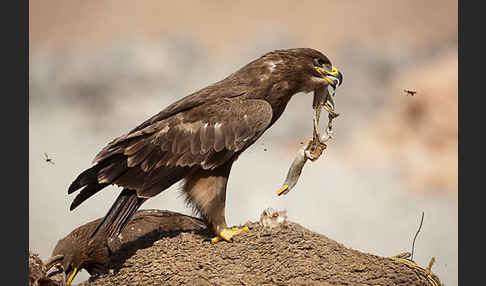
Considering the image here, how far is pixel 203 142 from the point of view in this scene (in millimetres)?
5301

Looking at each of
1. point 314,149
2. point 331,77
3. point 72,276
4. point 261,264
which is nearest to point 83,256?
point 72,276

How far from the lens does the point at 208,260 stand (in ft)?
16.9

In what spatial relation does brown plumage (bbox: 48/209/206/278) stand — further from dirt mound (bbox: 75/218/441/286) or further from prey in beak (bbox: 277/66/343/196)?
prey in beak (bbox: 277/66/343/196)

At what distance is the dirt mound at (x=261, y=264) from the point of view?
192 inches

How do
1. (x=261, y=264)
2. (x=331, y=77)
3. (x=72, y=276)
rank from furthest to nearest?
(x=331, y=77)
(x=72, y=276)
(x=261, y=264)

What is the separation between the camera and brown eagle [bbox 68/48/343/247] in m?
5.16

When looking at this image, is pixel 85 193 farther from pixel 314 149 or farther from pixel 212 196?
pixel 314 149

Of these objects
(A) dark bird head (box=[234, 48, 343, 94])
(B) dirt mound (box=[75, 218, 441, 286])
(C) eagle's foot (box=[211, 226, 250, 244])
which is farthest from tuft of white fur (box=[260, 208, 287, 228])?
(A) dark bird head (box=[234, 48, 343, 94])

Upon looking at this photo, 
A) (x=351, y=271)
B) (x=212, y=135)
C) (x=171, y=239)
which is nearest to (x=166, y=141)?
(x=212, y=135)

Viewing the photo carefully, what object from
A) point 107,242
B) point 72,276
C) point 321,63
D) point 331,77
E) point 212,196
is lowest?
point 72,276

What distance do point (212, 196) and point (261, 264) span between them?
0.79 m

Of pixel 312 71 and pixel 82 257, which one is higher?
pixel 312 71

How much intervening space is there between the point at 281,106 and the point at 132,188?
1558 mm

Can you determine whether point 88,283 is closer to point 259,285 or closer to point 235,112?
point 259,285
